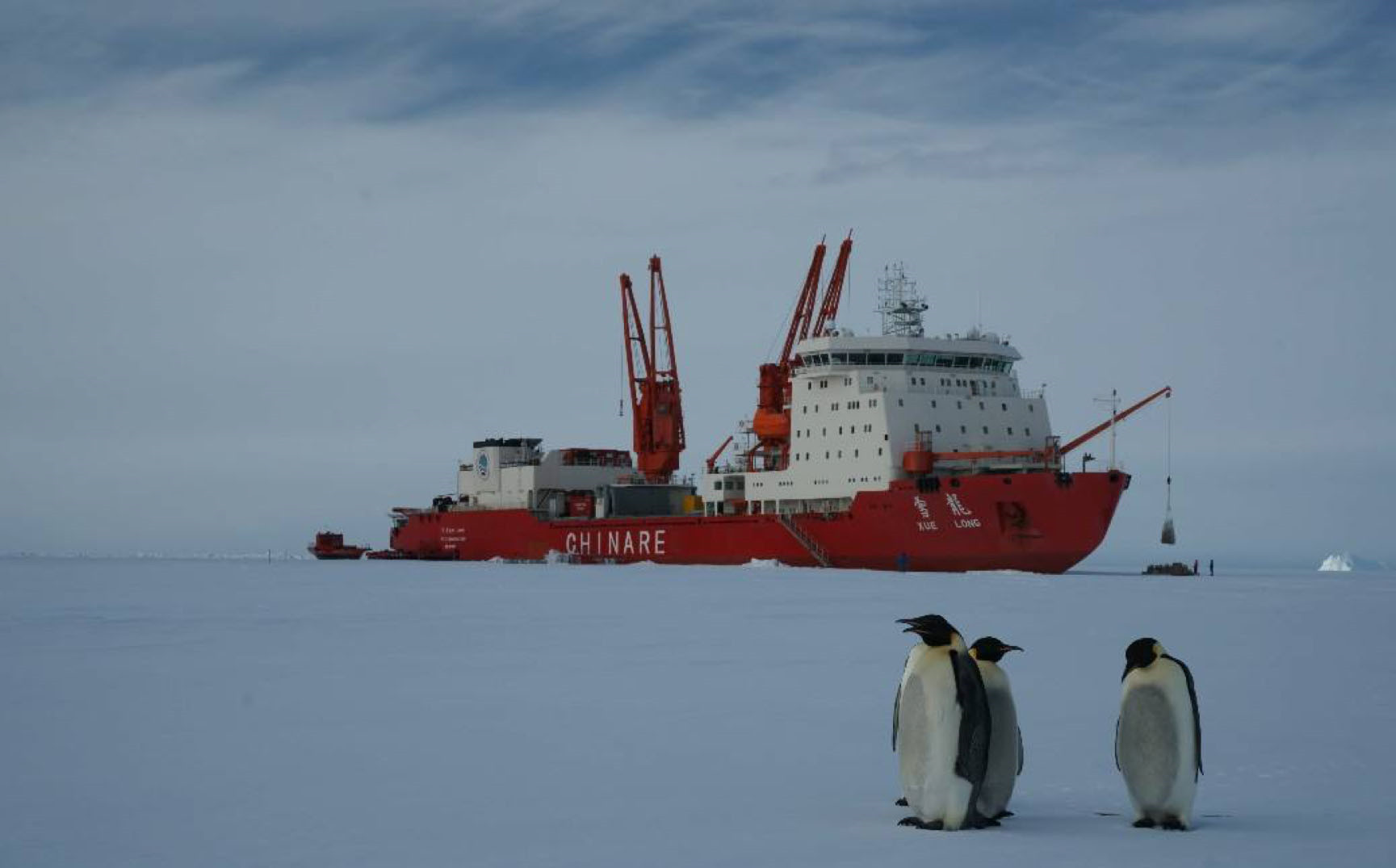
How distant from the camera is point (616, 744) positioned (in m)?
11.4

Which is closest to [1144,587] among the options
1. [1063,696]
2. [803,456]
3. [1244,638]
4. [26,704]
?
[803,456]

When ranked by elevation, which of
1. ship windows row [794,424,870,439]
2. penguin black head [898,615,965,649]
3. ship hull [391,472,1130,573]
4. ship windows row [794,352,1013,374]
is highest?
ship windows row [794,352,1013,374]

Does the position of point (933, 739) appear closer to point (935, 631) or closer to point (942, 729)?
point (942, 729)

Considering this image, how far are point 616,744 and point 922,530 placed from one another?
34569 mm

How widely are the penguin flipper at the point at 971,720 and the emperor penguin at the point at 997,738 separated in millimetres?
291

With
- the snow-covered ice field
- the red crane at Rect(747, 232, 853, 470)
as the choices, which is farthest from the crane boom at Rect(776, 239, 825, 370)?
the snow-covered ice field

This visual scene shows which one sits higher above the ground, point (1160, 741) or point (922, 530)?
point (922, 530)

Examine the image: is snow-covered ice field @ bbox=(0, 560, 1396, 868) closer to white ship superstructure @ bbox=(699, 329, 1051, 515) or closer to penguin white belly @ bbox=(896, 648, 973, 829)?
penguin white belly @ bbox=(896, 648, 973, 829)

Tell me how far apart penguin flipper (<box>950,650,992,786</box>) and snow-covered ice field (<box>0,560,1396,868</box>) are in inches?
15.1

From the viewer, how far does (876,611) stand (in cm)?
2738

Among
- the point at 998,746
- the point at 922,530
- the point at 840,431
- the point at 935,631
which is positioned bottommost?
the point at 998,746

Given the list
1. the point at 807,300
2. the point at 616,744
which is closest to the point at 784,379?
the point at 807,300

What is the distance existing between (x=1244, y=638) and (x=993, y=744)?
14559 mm

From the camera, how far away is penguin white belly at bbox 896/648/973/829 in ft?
27.3
